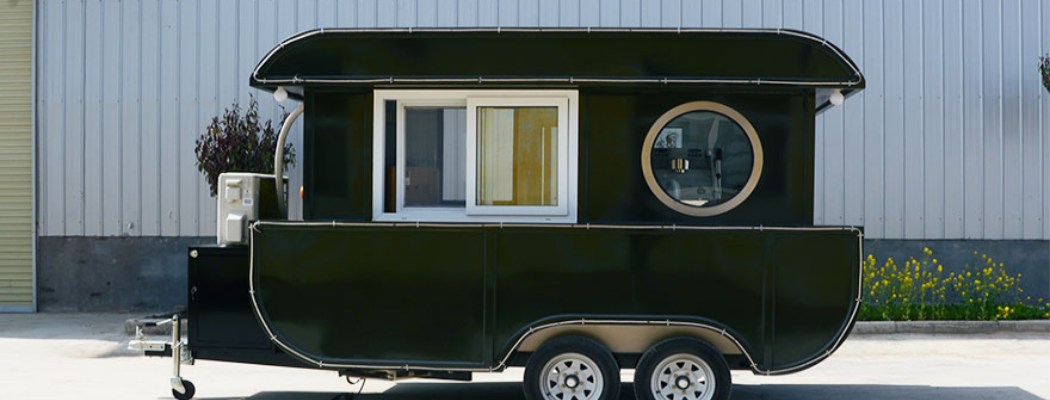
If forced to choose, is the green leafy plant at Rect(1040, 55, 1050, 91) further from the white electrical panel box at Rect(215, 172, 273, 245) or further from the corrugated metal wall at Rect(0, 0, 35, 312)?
the corrugated metal wall at Rect(0, 0, 35, 312)

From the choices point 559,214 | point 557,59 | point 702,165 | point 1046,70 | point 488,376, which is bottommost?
point 488,376

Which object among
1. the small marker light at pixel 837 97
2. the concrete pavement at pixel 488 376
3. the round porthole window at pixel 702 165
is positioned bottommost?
the concrete pavement at pixel 488 376

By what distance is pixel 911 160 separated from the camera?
15.4m

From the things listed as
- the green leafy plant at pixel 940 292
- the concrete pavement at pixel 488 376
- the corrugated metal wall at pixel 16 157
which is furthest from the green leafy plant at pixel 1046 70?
the corrugated metal wall at pixel 16 157

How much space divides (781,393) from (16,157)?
11.1m

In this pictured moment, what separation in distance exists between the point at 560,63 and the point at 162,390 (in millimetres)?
4628

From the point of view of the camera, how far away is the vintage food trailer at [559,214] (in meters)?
8.52

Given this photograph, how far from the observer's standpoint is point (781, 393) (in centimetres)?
1018

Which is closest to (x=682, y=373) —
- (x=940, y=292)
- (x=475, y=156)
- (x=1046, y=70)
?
(x=475, y=156)

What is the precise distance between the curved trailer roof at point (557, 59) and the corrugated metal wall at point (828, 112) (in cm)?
702

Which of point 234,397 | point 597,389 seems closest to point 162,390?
point 234,397

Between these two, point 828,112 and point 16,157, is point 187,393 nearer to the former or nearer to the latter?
point 16,157

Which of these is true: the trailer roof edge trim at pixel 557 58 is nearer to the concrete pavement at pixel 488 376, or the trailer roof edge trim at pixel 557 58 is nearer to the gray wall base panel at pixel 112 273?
the concrete pavement at pixel 488 376

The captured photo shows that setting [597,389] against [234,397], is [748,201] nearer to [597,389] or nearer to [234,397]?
[597,389]
